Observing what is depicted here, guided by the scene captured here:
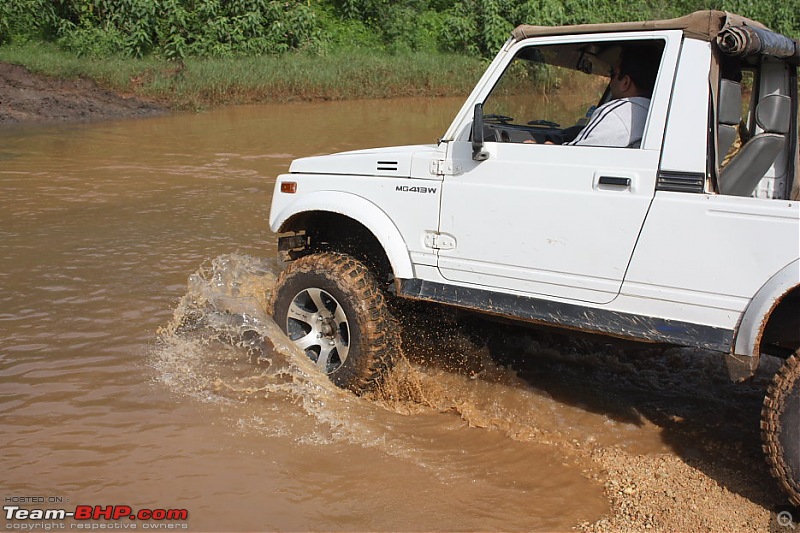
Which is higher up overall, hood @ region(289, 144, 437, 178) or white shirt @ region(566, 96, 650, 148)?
white shirt @ region(566, 96, 650, 148)

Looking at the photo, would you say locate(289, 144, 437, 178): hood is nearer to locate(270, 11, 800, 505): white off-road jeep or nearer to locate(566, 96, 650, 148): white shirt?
locate(270, 11, 800, 505): white off-road jeep

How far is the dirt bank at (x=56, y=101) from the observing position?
50.8ft

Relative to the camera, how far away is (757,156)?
362cm

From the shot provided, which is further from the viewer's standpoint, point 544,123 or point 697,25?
point 544,123

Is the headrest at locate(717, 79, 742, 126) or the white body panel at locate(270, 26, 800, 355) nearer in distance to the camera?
the white body panel at locate(270, 26, 800, 355)

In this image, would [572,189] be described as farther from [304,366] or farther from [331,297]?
[304,366]

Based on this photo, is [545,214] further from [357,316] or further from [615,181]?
[357,316]

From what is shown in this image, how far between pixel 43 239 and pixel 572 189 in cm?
588

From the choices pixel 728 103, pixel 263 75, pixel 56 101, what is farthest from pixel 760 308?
pixel 263 75

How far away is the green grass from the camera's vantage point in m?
18.0

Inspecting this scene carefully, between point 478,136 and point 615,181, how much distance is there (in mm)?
703

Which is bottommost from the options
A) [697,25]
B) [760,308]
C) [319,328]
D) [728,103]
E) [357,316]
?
[319,328]

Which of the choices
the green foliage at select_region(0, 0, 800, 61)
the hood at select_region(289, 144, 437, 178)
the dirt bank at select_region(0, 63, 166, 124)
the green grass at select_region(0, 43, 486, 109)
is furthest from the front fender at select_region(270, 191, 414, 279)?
the green foliage at select_region(0, 0, 800, 61)

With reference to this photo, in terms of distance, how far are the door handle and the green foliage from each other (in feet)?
64.9
